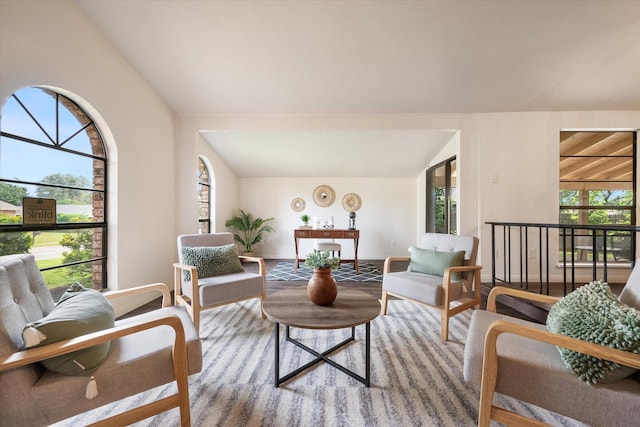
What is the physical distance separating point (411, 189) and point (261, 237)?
368 centimetres

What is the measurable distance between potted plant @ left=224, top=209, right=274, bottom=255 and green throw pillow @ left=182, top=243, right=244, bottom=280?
2940 mm

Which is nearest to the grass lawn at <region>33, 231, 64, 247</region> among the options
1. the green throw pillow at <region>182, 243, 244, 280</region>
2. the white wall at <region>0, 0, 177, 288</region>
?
the white wall at <region>0, 0, 177, 288</region>

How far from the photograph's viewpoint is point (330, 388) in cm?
145

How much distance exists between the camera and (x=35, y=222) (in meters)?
1.85

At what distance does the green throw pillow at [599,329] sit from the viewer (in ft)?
3.00

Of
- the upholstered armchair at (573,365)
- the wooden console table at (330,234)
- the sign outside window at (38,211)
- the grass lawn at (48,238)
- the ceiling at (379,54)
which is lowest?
the upholstered armchair at (573,365)

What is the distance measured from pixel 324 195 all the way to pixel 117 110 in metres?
3.98

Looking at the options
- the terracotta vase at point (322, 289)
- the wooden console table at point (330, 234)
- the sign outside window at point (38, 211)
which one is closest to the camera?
the terracotta vase at point (322, 289)

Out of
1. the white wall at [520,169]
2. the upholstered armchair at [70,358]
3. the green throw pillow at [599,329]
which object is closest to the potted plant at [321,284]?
the upholstered armchair at [70,358]

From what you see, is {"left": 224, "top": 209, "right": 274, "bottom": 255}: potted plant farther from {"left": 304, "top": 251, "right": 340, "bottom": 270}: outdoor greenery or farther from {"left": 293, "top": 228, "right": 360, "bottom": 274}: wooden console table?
{"left": 304, "top": 251, "right": 340, "bottom": 270}: outdoor greenery

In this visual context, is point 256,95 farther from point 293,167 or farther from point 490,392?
→ point 490,392

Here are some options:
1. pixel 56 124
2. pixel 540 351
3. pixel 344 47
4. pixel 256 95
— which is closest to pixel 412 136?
pixel 344 47

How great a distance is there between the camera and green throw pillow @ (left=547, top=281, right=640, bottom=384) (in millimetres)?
915

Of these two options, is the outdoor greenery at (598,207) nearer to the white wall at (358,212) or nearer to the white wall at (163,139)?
the white wall at (163,139)
